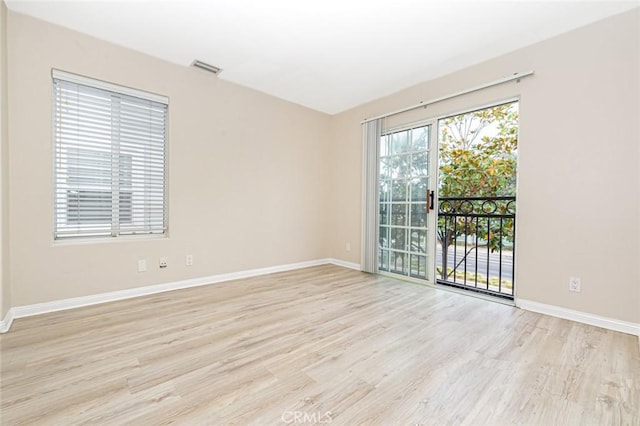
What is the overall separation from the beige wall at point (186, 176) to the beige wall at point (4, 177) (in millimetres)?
72

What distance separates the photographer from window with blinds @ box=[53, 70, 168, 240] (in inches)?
103

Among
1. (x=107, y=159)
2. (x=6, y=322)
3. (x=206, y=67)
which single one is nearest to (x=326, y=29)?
(x=206, y=67)

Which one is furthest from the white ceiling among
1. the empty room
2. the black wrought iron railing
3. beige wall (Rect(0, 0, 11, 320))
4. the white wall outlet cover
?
the white wall outlet cover

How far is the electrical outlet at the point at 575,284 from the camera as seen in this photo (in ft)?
7.88

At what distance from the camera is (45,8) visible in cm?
230

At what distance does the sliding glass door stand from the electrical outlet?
1291mm

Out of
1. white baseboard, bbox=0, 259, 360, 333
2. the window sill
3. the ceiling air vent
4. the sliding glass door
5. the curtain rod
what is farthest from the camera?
the sliding glass door

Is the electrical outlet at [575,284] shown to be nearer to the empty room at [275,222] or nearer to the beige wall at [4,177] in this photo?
the empty room at [275,222]

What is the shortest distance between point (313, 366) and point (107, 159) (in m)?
2.82

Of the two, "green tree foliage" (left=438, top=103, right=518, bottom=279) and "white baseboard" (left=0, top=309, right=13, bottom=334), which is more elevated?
"green tree foliage" (left=438, top=103, right=518, bottom=279)

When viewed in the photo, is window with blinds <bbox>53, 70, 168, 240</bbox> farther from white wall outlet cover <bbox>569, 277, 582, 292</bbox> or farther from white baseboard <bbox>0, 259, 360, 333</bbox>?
white wall outlet cover <bbox>569, 277, 582, 292</bbox>

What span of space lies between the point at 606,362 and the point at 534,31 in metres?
2.67

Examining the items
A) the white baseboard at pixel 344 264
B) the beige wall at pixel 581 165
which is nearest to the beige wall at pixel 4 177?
the white baseboard at pixel 344 264

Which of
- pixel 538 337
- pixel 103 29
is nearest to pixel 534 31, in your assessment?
pixel 538 337
